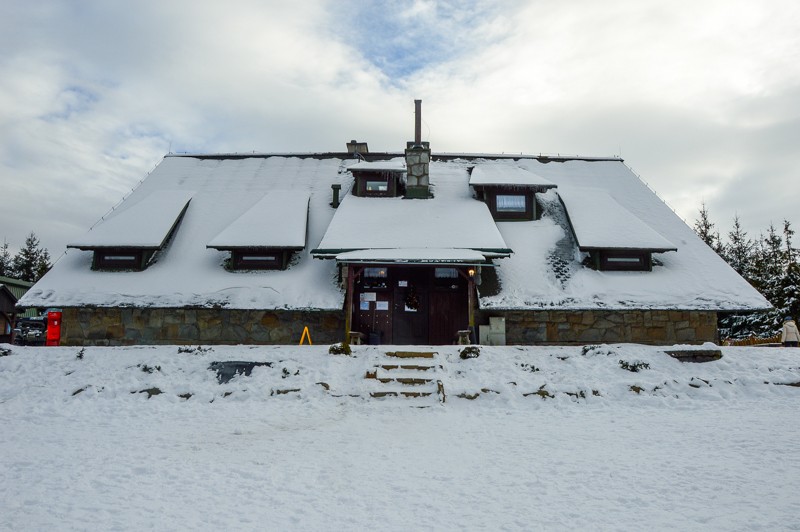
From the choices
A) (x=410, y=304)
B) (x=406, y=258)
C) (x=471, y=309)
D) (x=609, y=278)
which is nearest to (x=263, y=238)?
(x=406, y=258)

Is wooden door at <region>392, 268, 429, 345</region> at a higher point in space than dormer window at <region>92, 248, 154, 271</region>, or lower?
lower

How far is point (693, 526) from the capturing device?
354 cm

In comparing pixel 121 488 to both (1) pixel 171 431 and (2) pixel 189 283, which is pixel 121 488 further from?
(2) pixel 189 283

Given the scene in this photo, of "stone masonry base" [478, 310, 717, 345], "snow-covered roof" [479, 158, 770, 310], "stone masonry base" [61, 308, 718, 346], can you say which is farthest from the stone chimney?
"stone masonry base" [478, 310, 717, 345]

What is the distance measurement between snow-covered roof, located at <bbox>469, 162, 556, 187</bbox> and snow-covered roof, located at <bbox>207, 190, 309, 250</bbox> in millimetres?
5390

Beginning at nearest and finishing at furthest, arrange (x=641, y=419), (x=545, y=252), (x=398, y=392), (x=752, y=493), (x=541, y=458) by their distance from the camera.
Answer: (x=752, y=493) → (x=541, y=458) → (x=641, y=419) → (x=398, y=392) → (x=545, y=252)

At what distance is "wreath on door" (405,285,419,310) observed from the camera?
14.2 metres

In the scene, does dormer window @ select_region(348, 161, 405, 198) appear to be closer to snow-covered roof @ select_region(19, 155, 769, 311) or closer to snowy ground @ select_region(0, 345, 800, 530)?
snow-covered roof @ select_region(19, 155, 769, 311)

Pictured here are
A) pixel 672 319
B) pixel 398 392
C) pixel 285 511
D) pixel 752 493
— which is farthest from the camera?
pixel 672 319

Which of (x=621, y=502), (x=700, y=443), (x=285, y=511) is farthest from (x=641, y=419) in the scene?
(x=285, y=511)

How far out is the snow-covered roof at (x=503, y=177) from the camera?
1517 cm

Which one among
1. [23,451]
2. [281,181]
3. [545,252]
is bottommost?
[23,451]

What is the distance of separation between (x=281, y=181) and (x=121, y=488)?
1415 centimetres

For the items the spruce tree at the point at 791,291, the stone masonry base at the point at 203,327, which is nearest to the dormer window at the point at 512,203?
the stone masonry base at the point at 203,327
